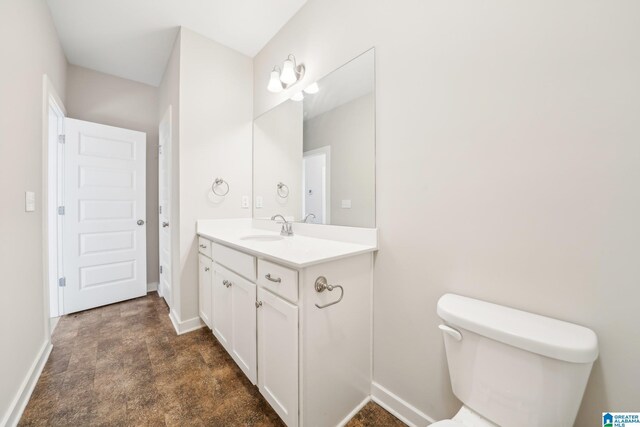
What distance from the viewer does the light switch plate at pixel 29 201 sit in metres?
1.43

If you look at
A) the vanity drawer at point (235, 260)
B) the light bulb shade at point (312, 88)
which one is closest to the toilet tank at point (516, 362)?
the vanity drawer at point (235, 260)

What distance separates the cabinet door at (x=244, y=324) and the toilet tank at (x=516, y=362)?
947 mm

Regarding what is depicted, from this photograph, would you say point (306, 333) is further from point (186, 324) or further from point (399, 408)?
point (186, 324)

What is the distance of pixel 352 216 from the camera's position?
1.47m

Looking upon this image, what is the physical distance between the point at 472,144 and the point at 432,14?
25.1 inches

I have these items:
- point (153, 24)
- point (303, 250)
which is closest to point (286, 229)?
point (303, 250)

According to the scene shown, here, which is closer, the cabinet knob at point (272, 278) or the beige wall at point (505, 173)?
the beige wall at point (505, 173)

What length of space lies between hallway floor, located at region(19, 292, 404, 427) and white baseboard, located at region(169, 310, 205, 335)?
2.1 inches

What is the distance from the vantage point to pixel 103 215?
263 centimetres

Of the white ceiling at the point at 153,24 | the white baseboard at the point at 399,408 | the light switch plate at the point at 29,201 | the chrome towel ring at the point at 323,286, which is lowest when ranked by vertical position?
the white baseboard at the point at 399,408

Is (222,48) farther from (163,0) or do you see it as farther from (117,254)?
(117,254)

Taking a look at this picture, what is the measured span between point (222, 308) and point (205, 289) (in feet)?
1.37

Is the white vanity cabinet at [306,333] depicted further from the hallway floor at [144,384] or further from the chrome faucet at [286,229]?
the chrome faucet at [286,229]

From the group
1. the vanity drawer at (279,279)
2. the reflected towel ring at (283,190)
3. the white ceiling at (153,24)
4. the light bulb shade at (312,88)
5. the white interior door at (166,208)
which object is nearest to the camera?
the vanity drawer at (279,279)
